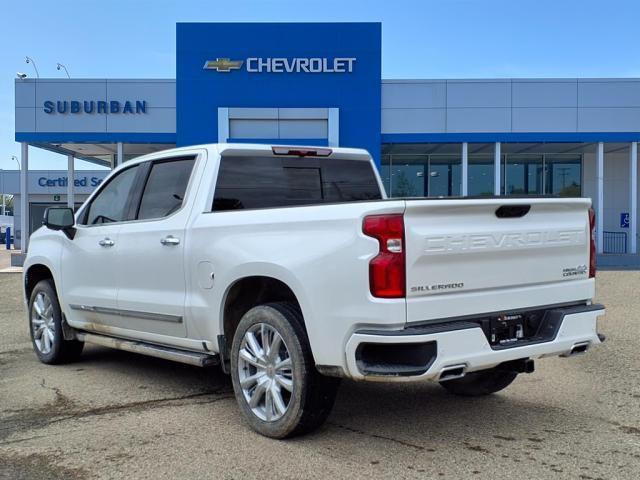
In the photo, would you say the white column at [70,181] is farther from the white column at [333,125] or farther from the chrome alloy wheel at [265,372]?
the chrome alloy wheel at [265,372]

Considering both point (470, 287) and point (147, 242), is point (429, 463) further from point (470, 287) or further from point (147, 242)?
point (147, 242)

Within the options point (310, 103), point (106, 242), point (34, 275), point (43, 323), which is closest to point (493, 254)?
point (106, 242)

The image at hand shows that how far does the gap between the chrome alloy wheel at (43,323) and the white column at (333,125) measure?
52.8ft

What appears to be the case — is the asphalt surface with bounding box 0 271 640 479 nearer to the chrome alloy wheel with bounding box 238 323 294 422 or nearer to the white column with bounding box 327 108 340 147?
the chrome alloy wheel with bounding box 238 323 294 422

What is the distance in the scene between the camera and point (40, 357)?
6.66 m

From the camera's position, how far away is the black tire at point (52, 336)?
6.45m

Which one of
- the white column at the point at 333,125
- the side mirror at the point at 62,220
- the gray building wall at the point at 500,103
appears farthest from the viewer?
the gray building wall at the point at 500,103

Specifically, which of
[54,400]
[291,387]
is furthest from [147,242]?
[291,387]

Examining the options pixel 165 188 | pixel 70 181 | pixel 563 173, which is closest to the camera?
pixel 165 188

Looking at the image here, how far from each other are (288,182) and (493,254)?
2.09 meters

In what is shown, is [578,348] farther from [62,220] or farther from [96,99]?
[96,99]

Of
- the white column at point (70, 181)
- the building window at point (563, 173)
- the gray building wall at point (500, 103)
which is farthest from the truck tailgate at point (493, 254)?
the building window at point (563, 173)

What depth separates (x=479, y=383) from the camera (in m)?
5.19

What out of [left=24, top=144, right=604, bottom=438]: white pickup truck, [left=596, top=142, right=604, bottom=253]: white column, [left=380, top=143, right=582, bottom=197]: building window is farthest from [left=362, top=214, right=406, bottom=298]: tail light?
[left=380, top=143, right=582, bottom=197]: building window
